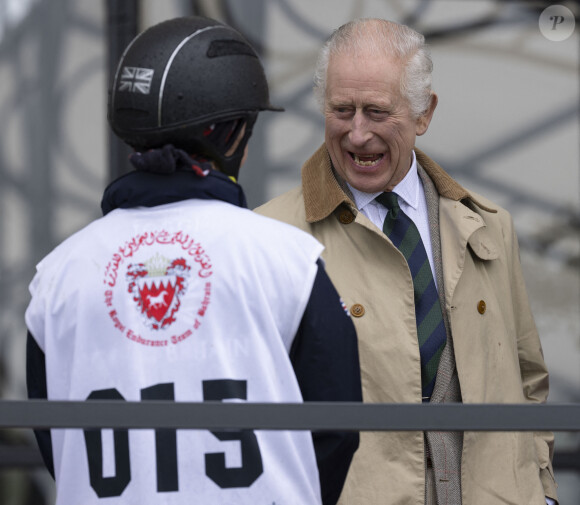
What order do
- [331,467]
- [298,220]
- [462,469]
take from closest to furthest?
[331,467] → [462,469] → [298,220]

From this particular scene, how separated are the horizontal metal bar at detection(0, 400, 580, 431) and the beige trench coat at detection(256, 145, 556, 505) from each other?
2.11 feet

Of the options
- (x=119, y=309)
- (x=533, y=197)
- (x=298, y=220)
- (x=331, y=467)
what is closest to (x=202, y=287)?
(x=119, y=309)

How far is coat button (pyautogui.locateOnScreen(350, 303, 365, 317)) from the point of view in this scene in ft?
7.30

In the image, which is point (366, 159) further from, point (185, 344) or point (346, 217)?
point (185, 344)

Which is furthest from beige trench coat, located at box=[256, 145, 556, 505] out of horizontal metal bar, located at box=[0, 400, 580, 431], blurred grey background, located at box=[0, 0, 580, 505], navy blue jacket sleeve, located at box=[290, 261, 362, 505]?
blurred grey background, located at box=[0, 0, 580, 505]

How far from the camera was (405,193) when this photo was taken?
236 centimetres

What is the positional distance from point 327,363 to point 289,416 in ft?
0.47

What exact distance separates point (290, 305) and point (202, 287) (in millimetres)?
127

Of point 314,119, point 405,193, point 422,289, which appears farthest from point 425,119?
point 314,119

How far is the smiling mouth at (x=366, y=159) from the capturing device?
2.30 m

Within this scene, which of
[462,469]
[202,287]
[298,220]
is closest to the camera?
[202,287]

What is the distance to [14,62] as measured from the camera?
12.8 feet

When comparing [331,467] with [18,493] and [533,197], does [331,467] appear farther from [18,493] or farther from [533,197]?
[18,493]

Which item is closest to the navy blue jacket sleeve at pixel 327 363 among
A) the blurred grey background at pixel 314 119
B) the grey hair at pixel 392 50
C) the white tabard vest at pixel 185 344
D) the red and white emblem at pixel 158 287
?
the white tabard vest at pixel 185 344
